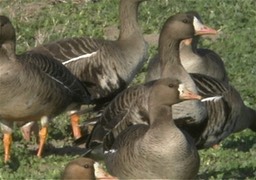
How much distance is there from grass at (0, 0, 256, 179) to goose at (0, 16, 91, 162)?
396 millimetres

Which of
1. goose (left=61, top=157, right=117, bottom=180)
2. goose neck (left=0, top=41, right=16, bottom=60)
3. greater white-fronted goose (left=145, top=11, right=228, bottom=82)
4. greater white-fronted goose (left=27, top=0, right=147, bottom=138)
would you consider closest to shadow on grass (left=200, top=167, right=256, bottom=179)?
goose (left=61, top=157, right=117, bottom=180)

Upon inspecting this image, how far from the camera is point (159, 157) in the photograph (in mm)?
10047

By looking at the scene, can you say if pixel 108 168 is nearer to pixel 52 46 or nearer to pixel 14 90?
pixel 14 90

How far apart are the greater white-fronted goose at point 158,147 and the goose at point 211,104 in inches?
59.5

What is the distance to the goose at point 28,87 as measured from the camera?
12172 mm

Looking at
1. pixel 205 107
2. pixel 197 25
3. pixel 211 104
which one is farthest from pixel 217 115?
pixel 197 25

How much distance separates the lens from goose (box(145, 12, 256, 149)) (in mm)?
12195

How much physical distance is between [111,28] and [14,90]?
20.3ft

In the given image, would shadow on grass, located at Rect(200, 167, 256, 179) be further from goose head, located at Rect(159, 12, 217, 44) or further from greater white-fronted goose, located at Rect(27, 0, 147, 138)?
greater white-fronted goose, located at Rect(27, 0, 147, 138)

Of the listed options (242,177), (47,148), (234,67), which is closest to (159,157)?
(242,177)

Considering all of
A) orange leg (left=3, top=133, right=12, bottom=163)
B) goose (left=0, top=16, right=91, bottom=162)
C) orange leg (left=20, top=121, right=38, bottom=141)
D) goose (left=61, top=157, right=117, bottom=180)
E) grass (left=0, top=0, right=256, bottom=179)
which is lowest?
grass (left=0, top=0, right=256, bottom=179)

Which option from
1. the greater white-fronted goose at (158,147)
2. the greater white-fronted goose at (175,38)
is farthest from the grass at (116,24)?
the greater white-fronted goose at (158,147)

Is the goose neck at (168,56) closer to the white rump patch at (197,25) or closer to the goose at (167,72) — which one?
the goose at (167,72)

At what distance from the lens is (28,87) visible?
12281 mm
